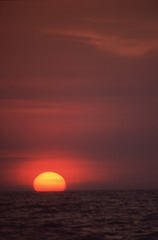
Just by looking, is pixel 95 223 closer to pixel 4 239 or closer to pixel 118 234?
pixel 118 234

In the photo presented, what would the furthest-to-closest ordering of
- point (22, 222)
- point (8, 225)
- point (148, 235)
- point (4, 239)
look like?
point (22, 222) → point (8, 225) → point (148, 235) → point (4, 239)

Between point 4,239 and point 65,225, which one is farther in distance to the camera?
point 65,225

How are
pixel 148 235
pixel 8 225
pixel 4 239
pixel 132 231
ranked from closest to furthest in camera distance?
1. pixel 4 239
2. pixel 148 235
3. pixel 132 231
4. pixel 8 225

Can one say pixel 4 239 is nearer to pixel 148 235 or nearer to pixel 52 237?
pixel 52 237

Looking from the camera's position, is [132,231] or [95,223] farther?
[95,223]

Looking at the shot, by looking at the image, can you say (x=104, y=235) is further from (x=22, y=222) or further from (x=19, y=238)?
(x=22, y=222)

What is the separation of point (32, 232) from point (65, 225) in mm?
5257

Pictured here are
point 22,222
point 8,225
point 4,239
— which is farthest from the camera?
point 22,222

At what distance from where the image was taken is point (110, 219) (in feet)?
129

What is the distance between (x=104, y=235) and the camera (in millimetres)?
28891

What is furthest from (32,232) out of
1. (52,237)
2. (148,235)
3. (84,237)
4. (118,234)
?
(148,235)

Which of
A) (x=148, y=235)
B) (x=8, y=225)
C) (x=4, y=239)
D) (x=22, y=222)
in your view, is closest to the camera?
(x=4, y=239)

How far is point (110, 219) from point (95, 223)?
4.00 meters

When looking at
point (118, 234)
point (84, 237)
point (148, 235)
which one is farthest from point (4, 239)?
point (148, 235)
